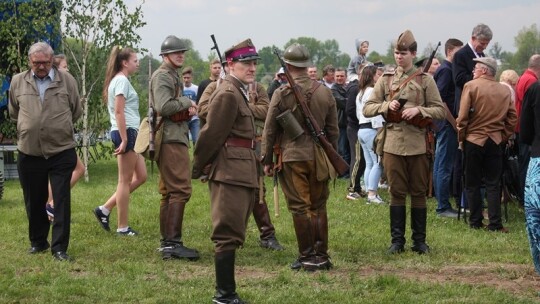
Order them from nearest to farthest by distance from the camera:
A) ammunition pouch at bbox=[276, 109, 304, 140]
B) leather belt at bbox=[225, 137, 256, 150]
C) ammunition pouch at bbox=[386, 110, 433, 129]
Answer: leather belt at bbox=[225, 137, 256, 150]
ammunition pouch at bbox=[276, 109, 304, 140]
ammunition pouch at bbox=[386, 110, 433, 129]

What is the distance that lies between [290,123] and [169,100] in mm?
1347

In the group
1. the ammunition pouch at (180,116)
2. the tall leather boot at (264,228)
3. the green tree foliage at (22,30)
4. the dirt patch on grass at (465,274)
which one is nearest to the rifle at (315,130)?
the dirt patch on grass at (465,274)

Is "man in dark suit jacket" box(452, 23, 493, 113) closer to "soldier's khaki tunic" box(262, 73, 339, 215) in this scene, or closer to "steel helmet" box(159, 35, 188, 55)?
"soldier's khaki tunic" box(262, 73, 339, 215)

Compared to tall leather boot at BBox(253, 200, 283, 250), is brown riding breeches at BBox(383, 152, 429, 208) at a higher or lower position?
higher

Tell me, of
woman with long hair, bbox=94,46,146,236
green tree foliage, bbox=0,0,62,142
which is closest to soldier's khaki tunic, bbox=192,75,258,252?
woman with long hair, bbox=94,46,146,236

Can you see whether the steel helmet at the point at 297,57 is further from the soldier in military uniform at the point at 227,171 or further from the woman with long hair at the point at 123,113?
the woman with long hair at the point at 123,113

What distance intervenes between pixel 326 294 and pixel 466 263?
6.53ft

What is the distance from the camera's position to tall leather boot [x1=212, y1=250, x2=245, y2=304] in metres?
6.74

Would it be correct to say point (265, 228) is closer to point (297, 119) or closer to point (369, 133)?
point (297, 119)

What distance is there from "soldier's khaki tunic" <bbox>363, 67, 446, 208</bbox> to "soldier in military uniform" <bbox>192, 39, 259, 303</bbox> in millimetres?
2379

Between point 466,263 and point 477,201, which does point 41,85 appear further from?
point 477,201

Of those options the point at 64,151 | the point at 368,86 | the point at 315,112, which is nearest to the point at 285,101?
the point at 315,112

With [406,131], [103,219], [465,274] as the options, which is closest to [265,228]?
[406,131]

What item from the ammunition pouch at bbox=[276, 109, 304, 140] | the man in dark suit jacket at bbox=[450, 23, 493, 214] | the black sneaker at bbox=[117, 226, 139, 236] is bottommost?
the black sneaker at bbox=[117, 226, 139, 236]
